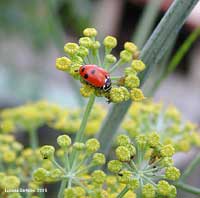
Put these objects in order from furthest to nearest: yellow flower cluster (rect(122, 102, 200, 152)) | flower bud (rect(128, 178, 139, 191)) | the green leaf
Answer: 1. yellow flower cluster (rect(122, 102, 200, 152))
2. the green leaf
3. flower bud (rect(128, 178, 139, 191))

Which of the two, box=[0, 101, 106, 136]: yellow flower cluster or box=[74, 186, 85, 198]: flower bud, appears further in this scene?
box=[0, 101, 106, 136]: yellow flower cluster

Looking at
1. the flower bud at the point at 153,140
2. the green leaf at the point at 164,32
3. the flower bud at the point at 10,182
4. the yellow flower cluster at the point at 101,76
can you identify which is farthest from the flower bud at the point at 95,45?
the flower bud at the point at 10,182

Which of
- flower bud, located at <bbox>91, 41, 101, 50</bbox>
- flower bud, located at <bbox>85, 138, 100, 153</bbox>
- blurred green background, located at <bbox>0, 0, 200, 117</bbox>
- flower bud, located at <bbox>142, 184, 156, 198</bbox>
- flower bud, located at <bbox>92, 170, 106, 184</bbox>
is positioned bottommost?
flower bud, located at <bbox>142, 184, 156, 198</bbox>

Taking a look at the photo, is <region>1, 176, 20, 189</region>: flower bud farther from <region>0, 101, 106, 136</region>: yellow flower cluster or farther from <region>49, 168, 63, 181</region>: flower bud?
<region>0, 101, 106, 136</region>: yellow flower cluster

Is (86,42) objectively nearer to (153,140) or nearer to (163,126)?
(153,140)


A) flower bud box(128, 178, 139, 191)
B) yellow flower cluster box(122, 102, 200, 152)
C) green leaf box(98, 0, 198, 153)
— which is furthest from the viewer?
yellow flower cluster box(122, 102, 200, 152)

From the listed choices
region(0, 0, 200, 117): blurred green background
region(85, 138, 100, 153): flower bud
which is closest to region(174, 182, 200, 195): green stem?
region(85, 138, 100, 153): flower bud

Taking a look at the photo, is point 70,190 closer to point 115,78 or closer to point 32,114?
point 115,78

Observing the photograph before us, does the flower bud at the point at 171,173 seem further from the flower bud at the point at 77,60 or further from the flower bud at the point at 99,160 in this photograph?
the flower bud at the point at 77,60

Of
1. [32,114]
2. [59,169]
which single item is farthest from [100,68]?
[32,114]
